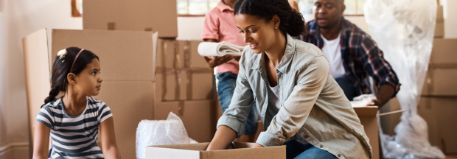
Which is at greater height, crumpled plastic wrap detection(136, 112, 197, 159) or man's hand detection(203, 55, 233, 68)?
man's hand detection(203, 55, 233, 68)

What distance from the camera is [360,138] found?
943mm

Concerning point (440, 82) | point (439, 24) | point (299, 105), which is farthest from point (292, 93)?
point (439, 24)

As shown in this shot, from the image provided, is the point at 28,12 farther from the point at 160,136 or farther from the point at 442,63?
the point at 442,63

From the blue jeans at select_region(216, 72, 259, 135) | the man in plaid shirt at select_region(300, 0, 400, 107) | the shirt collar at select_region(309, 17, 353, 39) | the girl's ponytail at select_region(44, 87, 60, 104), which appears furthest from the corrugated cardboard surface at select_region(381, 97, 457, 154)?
the girl's ponytail at select_region(44, 87, 60, 104)

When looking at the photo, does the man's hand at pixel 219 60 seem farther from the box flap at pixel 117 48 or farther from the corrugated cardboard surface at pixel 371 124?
the corrugated cardboard surface at pixel 371 124

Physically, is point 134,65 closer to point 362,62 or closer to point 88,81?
point 88,81

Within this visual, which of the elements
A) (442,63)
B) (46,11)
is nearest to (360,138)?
(442,63)

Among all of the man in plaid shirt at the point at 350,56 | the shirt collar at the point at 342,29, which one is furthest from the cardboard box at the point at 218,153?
the shirt collar at the point at 342,29

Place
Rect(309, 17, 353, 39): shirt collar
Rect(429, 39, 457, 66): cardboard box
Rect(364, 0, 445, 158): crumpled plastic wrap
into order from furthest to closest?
Rect(429, 39, 457, 66): cardboard box
Rect(364, 0, 445, 158): crumpled plastic wrap
Rect(309, 17, 353, 39): shirt collar

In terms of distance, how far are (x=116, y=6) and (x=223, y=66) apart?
63cm

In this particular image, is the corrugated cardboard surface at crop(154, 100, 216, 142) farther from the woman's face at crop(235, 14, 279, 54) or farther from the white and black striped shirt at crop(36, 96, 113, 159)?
the woman's face at crop(235, 14, 279, 54)

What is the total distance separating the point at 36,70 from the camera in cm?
162

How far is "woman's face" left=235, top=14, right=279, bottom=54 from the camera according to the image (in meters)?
0.92

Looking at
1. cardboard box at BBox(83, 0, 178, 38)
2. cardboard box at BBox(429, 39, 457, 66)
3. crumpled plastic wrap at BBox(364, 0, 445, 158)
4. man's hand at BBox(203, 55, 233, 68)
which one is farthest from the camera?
cardboard box at BBox(429, 39, 457, 66)
